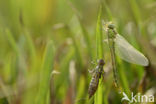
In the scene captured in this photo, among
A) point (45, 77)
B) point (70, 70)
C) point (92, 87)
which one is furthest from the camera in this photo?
point (70, 70)

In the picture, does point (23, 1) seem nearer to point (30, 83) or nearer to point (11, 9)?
point (11, 9)

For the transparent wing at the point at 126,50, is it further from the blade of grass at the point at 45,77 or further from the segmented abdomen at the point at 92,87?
the blade of grass at the point at 45,77

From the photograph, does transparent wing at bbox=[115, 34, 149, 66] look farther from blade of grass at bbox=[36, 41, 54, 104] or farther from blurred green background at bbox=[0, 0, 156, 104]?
blade of grass at bbox=[36, 41, 54, 104]

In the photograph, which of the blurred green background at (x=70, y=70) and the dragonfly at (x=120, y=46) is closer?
the dragonfly at (x=120, y=46)

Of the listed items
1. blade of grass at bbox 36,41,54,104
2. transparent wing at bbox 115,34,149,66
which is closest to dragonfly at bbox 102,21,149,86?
transparent wing at bbox 115,34,149,66

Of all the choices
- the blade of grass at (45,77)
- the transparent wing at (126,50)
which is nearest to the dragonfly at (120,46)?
the transparent wing at (126,50)

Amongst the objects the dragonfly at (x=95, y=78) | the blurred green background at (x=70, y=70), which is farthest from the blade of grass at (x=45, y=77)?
the dragonfly at (x=95, y=78)

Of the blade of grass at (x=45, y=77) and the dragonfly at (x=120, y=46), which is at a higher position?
the dragonfly at (x=120, y=46)

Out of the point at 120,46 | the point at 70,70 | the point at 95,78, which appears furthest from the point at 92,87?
the point at 70,70

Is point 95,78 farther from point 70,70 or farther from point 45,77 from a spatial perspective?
point 70,70

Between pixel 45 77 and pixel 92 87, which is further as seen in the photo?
pixel 45 77

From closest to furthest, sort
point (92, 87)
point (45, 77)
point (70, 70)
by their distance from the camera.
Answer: point (92, 87)
point (45, 77)
point (70, 70)
